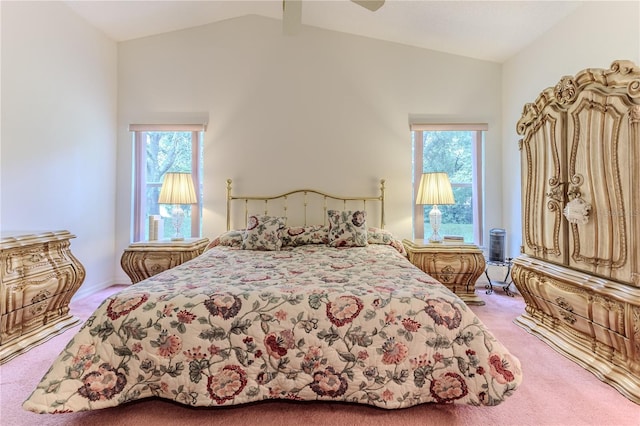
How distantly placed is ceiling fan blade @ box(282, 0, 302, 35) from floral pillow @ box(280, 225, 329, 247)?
5.69 ft

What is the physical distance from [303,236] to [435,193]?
1.49 m

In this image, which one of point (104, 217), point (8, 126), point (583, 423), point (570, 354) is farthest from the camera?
point (104, 217)

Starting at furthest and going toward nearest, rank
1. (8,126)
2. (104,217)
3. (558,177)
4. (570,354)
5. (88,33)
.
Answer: (104,217) < (88,33) < (8,126) < (558,177) < (570,354)

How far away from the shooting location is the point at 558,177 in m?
2.10

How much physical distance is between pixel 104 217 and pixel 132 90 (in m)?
1.55

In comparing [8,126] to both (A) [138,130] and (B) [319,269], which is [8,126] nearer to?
(A) [138,130]

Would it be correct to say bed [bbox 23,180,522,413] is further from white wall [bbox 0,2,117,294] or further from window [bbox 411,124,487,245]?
window [bbox 411,124,487,245]

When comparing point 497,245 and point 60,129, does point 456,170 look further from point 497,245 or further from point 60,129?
point 60,129

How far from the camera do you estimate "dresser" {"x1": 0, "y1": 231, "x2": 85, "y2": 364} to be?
6.42 ft

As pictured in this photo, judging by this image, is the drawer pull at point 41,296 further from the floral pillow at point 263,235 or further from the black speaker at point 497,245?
the black speaker at point 497,245

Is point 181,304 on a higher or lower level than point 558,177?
lower

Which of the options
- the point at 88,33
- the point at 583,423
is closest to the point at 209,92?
the point at 88,33

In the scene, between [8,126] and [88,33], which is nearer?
[8,126]

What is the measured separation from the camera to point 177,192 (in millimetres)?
3229
